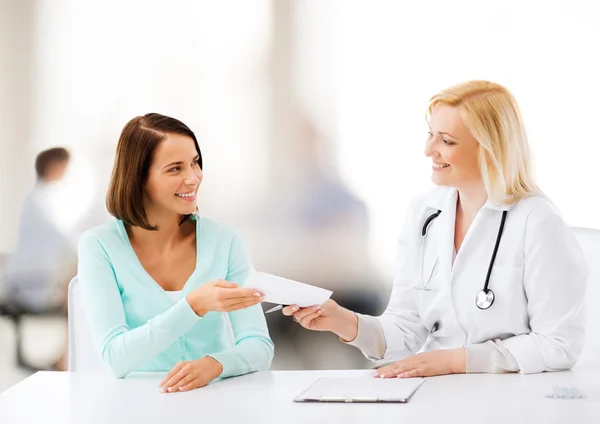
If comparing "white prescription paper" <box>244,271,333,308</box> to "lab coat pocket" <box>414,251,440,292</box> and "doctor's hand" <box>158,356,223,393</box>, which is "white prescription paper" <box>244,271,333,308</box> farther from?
"lab coat pocket" <box>414,251,440,292</box>

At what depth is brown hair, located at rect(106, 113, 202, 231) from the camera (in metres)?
2.64

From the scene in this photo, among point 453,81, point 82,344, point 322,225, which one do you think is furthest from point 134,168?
point 453,81

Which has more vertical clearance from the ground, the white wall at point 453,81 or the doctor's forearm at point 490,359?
the white wall at point 453,81

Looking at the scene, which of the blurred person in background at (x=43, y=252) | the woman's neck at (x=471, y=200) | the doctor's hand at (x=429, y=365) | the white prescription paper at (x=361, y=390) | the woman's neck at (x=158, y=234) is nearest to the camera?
the white prescription paper at (x=361, y=390)

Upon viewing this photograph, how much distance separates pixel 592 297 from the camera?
8.54ft

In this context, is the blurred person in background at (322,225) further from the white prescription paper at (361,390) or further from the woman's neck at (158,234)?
the white prescription paper at (361,390)

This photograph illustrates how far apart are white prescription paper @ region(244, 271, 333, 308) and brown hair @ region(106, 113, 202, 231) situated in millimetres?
620

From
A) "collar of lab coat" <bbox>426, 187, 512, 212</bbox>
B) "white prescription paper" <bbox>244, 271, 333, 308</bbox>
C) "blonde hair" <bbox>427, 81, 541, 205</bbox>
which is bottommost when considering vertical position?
"white prescription paper" <bbox>244, 271, 333, 308</bbox>

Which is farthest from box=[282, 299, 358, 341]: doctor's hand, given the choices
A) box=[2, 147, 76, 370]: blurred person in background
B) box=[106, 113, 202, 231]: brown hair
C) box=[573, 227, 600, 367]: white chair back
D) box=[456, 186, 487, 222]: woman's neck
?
box=[2, 147, 76, 370]: blurred person in background

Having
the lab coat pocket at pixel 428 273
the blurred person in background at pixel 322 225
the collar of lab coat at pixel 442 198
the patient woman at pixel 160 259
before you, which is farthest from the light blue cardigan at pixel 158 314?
the blurred person in background at pixel 322 225

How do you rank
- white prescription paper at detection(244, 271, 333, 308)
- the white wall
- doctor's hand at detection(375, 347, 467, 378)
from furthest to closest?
the white wall, doctor's hand at detection(375, 347, 467, 378), white prescription paper at detection(244, 271, 333, 308)

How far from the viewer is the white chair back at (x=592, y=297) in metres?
2.59

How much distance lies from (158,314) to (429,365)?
2.70 feet

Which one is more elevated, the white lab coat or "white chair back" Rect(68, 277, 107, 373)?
the white lab coat
